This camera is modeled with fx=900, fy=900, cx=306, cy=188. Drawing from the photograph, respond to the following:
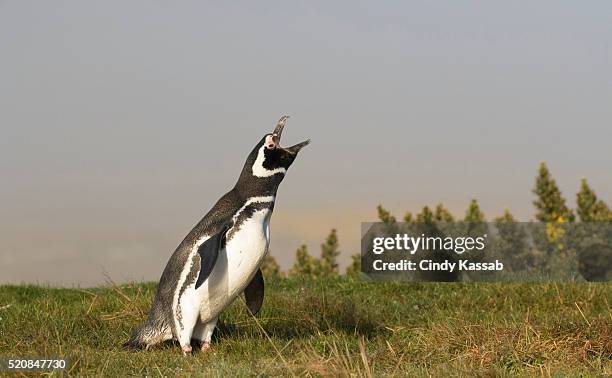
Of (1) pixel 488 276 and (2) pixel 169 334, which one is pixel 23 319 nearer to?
(2) pixel 169 334

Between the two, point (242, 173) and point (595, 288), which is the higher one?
point (242, 173)

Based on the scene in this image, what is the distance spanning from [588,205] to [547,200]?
3.86 ft

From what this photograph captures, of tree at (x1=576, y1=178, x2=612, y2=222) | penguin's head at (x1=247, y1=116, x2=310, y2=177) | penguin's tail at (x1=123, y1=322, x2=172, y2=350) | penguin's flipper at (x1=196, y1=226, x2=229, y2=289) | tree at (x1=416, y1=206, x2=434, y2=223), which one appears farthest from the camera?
tree at (x1=576, y1=178, x2=612, y2=222)

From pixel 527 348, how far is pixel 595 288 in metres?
5.17

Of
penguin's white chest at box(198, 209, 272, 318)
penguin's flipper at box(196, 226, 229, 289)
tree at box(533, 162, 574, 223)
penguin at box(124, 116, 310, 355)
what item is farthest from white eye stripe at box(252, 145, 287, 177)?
tree at box(533, 162, 574, 223)

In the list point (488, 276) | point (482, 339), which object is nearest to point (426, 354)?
point (482, 339)

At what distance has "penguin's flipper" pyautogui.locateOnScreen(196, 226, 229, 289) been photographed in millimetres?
7637

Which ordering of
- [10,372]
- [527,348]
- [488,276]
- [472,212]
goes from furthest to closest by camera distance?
[472,212], [488,276], [527,348], [10,372]

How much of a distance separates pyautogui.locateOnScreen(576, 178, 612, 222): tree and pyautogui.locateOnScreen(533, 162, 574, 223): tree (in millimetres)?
442

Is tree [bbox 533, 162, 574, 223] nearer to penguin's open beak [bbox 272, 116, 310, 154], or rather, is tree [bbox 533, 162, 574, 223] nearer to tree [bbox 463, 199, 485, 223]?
tree [bbox 463, 199, 485, 223]

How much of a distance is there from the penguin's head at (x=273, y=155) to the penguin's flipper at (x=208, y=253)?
26.6 inches

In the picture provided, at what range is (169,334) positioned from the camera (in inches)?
325

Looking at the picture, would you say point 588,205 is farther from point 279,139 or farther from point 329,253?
point 279,139

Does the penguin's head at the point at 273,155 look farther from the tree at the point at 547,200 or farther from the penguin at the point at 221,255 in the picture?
the tree at the point at 547,200
